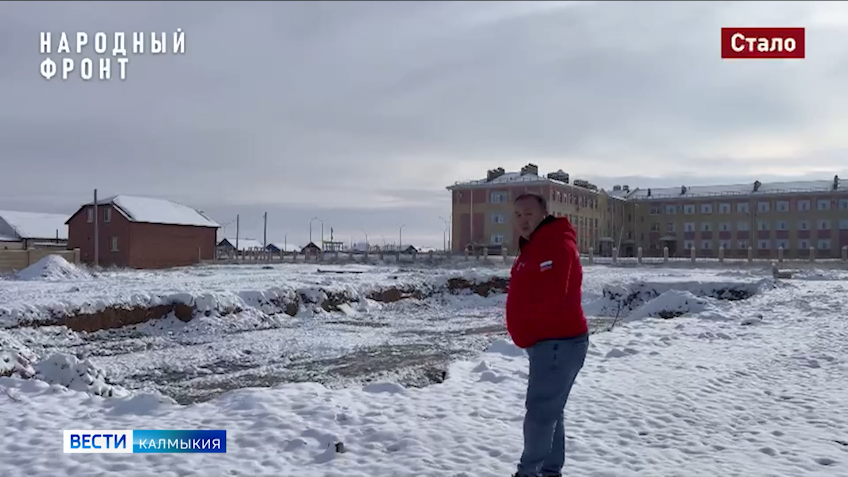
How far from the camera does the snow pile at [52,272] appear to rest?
31156 millimetres

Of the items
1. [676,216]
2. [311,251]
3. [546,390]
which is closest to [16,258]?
[311,251]

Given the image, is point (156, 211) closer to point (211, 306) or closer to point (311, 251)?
point (311, 251)

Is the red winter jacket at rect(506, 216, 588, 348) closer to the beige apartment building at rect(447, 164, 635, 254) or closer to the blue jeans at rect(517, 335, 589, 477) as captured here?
the blue jeans at rect(517, 335, 589, 477)

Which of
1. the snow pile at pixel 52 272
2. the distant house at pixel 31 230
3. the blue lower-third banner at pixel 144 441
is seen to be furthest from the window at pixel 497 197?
the blue lower-third banner at pixel 144 441

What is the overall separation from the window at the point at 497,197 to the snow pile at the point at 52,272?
153ft

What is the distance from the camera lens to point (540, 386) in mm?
4559

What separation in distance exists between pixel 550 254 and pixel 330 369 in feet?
28.5

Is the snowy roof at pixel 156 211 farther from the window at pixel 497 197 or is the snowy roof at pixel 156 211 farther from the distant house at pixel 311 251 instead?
the window at pixel 497 197

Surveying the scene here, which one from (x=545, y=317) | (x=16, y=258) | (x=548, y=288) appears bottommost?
(x=16, y=258)

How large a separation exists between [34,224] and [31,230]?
186 cm

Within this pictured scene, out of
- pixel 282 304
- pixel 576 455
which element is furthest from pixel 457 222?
pixel 576 455

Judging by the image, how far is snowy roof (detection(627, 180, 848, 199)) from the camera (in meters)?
77.3

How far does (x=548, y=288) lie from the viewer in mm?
4375

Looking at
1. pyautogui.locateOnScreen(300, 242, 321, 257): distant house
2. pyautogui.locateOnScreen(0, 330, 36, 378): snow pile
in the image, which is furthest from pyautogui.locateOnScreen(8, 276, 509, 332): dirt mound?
pyautogui.locateOnScreen(300, 242, 321, 257): distant house
